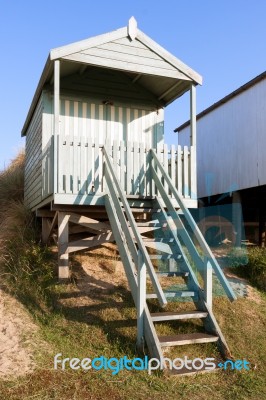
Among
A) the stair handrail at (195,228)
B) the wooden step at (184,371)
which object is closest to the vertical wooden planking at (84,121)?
the stair handrail at (195,228)

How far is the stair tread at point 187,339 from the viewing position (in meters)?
5.46

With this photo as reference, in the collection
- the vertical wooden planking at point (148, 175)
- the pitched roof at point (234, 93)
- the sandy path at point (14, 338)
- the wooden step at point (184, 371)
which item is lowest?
the wooden step at point (184, 371)

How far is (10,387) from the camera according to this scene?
4828 millimetres

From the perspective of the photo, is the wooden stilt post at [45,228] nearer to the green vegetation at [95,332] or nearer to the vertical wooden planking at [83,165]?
the green vegetation at [95,332]

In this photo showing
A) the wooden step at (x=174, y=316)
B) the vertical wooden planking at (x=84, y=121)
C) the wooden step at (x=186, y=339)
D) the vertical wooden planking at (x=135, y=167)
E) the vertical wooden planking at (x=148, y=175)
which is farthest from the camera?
the vertical wooden planking at (x=84, y=121)

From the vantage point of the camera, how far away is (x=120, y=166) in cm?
796

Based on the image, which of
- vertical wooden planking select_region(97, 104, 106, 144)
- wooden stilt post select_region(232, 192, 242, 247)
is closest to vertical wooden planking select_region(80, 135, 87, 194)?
vertical wooden planking select_region(97, 104, 106, 144)

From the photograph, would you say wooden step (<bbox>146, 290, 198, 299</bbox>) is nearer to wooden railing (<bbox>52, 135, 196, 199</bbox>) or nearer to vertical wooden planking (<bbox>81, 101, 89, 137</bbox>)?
wooden railing (<bbox>52, 135, 196, 199</bbox>)

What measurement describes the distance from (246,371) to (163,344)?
1219 mm

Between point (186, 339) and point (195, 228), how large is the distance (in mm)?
1725

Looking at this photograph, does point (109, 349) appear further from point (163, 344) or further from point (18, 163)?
point (18, 163)

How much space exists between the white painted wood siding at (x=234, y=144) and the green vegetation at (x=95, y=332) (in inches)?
162

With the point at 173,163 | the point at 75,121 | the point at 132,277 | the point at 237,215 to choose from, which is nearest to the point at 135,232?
the point at 132,277

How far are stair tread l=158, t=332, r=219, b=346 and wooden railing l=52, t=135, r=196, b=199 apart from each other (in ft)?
10.1
